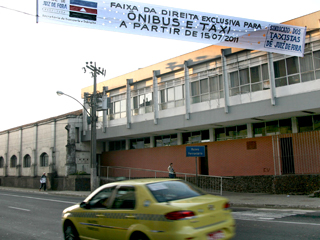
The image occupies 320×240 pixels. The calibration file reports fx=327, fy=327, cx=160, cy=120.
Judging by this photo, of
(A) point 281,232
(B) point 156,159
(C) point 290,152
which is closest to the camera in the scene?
(A) point 281,232

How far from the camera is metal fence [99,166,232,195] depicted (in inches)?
776

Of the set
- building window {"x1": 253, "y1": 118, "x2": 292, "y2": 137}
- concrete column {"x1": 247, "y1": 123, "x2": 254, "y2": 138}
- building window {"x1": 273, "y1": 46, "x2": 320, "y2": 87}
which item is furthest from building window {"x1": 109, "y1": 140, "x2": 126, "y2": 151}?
building window {"x1": 273, "y1": 46, "x2": 320, "y2": 87}

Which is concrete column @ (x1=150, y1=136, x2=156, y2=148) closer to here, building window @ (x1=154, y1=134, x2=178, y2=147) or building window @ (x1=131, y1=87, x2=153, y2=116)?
building window @ (x1=154, y1=134, x2=178, y2=147)

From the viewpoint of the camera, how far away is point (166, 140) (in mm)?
26547

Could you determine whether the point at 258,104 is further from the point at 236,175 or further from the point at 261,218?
the point at 261,218

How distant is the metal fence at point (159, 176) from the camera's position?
64.7 feet

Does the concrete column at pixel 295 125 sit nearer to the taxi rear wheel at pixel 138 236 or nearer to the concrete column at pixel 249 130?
the concrete column at pixel 249 130

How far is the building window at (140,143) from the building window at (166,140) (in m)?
1.08

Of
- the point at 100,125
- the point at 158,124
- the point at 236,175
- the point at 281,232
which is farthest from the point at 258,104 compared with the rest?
the point at 100,125

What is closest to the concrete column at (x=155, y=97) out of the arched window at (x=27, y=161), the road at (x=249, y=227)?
the road at (x=249, y=227)

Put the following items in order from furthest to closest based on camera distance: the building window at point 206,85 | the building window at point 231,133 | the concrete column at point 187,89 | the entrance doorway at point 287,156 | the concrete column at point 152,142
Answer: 1. the concrete column at point 152,142
2. the concrete column at point 187,89
3. the building window at point 231,133
4. the building window at point 206,85
5. the entrance doorway at point 287,156

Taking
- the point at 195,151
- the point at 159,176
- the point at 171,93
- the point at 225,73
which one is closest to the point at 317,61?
the point at 225,73

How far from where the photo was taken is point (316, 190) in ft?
53.8

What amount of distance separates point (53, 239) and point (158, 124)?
16711 mm
